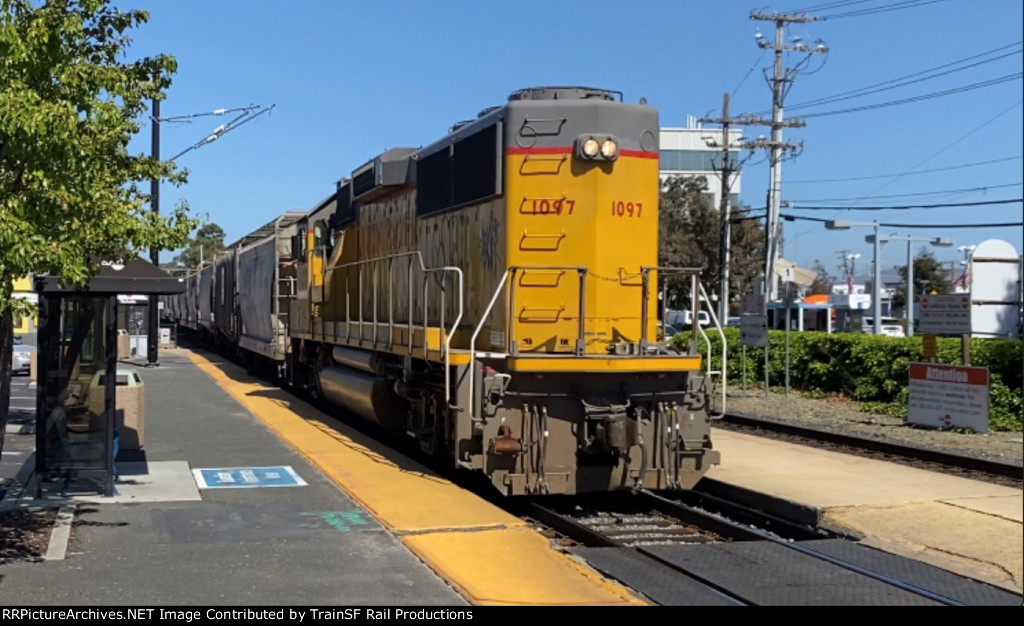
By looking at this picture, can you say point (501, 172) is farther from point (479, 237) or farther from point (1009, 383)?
point (1009, 383)

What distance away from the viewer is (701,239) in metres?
50.8

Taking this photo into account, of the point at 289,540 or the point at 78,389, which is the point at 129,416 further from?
the point at 289,540

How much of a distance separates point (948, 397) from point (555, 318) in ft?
29.9

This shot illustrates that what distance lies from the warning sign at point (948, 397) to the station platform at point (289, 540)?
9203 millimetres

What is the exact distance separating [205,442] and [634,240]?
6.65 meters

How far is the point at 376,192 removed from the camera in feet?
49.0

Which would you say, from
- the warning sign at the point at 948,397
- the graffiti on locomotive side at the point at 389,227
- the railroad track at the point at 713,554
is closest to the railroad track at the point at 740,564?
the railroad track at the point at 713,554

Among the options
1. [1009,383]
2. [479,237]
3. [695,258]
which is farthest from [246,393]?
[695,258]

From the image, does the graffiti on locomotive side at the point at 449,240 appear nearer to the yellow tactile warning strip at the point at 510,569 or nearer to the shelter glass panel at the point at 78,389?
the shelter glass panel at the point at 78,389

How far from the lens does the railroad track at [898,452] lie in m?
11.8

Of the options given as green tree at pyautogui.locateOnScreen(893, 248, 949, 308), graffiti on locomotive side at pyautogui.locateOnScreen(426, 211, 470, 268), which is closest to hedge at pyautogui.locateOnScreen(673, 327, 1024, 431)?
graffiti on locomotive side at pyautogui.locateOnScreen(426, 211, 470, 268)

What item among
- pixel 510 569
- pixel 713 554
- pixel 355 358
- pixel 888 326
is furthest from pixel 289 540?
pixel 888 326

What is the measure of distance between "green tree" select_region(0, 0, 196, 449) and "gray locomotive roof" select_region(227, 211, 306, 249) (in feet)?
50.8

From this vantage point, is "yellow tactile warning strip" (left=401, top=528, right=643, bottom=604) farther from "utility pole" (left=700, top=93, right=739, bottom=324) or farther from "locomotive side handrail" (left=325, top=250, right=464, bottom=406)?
"utility pole" (left=700, top=93, right=739, bottom=324)
